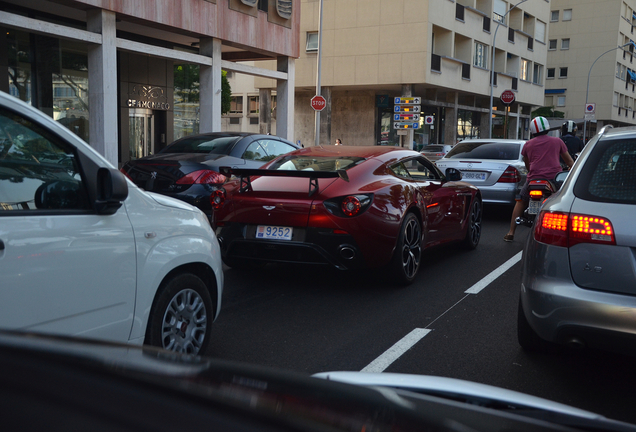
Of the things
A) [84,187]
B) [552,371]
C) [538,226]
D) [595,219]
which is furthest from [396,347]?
[84,187]

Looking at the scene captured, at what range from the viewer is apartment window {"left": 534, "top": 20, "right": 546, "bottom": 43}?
49.9 metres

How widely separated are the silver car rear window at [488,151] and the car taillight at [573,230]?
866 cm

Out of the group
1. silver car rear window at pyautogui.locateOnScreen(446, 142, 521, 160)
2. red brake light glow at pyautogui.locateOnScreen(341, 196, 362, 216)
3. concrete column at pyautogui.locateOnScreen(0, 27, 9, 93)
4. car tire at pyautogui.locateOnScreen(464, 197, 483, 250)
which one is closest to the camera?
red brake light glow at pyautogui.locateOnScreen(341, 196, 362, 216)

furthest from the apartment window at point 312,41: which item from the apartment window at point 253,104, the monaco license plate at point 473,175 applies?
the monaco license plate at point 473,175

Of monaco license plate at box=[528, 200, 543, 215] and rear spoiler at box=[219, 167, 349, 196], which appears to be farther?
monaco license plate at box=[528, 200, 543, 215]

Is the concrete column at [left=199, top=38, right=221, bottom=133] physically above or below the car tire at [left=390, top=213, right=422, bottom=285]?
above

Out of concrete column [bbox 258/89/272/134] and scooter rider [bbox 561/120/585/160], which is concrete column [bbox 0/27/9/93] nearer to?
scooter rider [bbox 561/120/585/160]

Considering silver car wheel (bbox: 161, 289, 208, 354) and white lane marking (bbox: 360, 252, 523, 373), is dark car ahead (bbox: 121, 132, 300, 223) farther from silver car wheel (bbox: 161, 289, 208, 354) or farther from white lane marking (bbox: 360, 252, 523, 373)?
silver car wheel (bbox: 161, 289, 208, 354)

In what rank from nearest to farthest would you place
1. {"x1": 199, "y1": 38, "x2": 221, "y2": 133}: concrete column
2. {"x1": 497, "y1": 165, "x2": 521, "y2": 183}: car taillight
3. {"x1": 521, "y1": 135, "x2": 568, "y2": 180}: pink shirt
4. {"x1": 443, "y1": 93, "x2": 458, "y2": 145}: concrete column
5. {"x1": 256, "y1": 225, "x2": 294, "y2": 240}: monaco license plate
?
1. {"x1": 256, "y1": 225, "x2": 294, "y2": 240}: monaco license plate
2. {"x1": 521, "y1": 135, "x2": 568, "y2": 180}: pink shirt
3. {"x1": 497, "y1": 165, "x2": 521, "y2": 183}: car taillight
4. {"x1": 199, "y1": 38, "x2": 221, "y2": 133}: concrete column
5. {"x1": 443, "y1": 93, "x2": 458, "y2": 145}: concrete column

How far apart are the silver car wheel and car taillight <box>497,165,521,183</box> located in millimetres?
8715

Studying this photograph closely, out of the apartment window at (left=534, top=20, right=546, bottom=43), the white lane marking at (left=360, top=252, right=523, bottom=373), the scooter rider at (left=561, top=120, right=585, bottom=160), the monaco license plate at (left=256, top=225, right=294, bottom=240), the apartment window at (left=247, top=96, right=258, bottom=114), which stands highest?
the apartment window at (left=534, top=20, right=546, bottom=43)

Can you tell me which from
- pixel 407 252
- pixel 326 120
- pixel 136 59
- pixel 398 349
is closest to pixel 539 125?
pixel 407 252

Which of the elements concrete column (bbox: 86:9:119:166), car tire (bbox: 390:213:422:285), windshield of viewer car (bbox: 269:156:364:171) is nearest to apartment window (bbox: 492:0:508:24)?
concrete column (bbox: 86:9:119:166)

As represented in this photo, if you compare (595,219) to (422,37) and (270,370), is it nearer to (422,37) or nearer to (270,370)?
(270,370)
